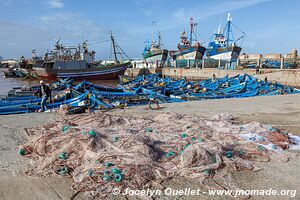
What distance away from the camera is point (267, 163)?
4.32m

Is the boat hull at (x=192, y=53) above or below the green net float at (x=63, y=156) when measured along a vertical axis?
above

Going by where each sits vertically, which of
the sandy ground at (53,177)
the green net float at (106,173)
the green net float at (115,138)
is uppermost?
the green net float at (115,138)

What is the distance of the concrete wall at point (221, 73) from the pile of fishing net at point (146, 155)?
1776 centimetres

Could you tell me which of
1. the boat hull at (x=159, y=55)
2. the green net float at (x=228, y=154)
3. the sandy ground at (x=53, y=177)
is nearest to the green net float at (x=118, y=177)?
the sandy ground at (x=53, y=177)

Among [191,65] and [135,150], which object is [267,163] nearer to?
[135,150]

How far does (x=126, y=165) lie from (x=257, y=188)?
6.16ft

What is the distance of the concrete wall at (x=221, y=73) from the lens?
2081 centimetres

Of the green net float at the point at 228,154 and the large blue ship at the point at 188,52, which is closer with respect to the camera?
the green net float at the point at 228,154

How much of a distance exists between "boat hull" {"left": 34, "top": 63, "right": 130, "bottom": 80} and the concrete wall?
8.83 ft

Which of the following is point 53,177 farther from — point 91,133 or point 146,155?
point 146,155

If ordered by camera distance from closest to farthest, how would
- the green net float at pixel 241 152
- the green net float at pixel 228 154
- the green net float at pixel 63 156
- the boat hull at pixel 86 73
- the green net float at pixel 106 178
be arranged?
the green net float at pixel 106 178 < the green net float at pixel 63 156 < the green net float at pixel 228 154 < the green net float at pixel 241 152 < the boat hull at pixel 86 73

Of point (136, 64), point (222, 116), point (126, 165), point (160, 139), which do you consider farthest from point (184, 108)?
point (136, 64)

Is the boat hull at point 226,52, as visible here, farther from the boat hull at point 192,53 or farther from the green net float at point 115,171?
the green net float at point 115,171

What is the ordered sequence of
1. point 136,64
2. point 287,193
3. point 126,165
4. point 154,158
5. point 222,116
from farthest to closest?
1. point 136,64
2. point 222,116
3. point 154,158
4. point 126,165
5. point 287,193
